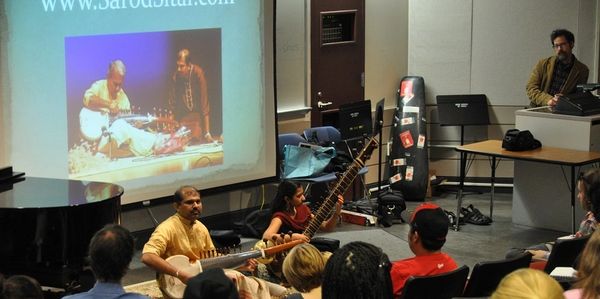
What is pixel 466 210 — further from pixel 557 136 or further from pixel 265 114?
pixel 265 114

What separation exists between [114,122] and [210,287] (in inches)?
189

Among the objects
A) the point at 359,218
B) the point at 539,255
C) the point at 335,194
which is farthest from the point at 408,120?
the point at 539,255

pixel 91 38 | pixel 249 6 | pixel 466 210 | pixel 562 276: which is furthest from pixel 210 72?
pixel 562 276

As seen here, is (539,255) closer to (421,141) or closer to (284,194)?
(284,194)

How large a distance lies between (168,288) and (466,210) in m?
4.00

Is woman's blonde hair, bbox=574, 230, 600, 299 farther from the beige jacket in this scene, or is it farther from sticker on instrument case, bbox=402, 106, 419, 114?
sticker on instrument case, bbox=402, 106, 419, 114

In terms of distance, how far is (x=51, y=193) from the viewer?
5191mm

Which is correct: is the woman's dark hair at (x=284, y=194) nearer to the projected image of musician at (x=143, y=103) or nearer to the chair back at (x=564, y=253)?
the projected image of musician at (x=143, y=103)

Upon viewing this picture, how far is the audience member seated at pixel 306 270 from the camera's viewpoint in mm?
3967

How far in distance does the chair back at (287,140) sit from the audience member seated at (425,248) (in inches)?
160

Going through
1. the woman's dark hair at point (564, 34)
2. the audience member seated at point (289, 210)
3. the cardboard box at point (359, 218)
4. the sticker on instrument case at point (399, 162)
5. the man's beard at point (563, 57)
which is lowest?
the cardboard box at point (359, 218)

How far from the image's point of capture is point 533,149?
796cm

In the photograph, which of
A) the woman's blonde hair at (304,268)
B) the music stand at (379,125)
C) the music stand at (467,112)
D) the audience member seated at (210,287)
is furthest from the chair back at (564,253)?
the music stand at (467,112)

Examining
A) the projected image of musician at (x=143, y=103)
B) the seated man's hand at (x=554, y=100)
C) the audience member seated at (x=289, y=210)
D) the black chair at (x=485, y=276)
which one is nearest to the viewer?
the black chair at (x=485, y=276)
